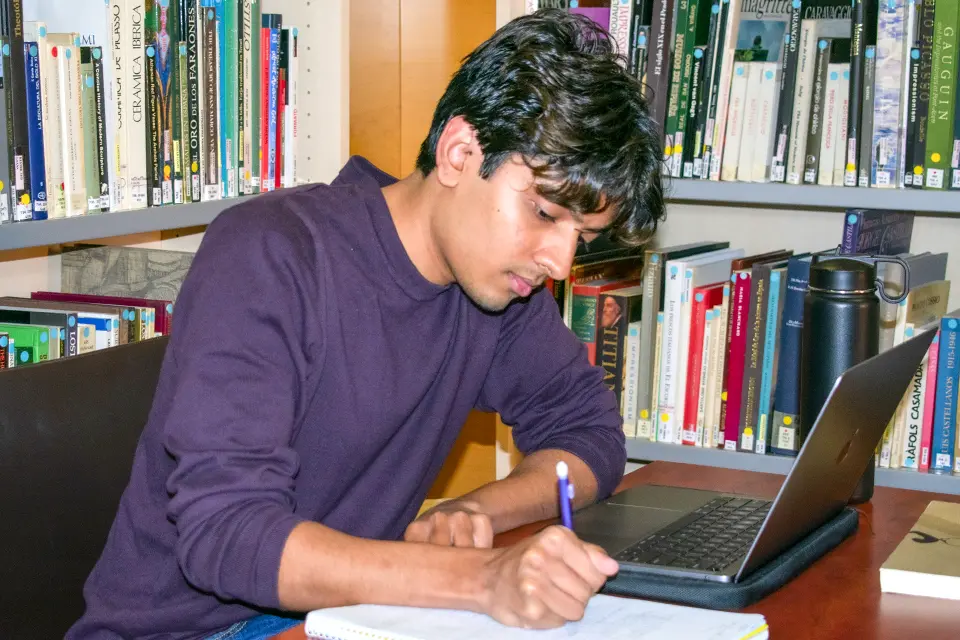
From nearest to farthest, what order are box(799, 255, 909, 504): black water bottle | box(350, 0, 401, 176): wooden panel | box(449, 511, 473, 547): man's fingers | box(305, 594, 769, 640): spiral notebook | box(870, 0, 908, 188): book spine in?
box(305, 594, 769, 640): spiral notebook < box(449, 511, 473, 547): man's fingers < box(799, 255, 909, 504): black water bottle < box(870, 0, 908, 188): book spine < box(350, 0, 401, 176): wooden panel

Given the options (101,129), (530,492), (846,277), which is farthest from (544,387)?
(101,129)

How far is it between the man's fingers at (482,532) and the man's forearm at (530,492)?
0.08 m

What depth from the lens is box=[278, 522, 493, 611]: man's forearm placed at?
36.0 inches

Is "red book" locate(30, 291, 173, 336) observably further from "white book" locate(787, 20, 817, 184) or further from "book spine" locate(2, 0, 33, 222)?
"white book" locate(787, 20, 817, 184)

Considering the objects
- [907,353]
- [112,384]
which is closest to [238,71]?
[112,384]

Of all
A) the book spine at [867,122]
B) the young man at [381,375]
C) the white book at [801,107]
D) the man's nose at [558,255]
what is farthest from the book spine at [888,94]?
the man's nose at [558,255]

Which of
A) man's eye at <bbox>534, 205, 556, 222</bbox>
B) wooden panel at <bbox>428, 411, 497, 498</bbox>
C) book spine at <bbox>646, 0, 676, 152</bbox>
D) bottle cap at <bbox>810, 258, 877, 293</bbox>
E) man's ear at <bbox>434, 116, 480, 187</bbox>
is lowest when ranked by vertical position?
wooden panel at <bbox>428, 411, 497, 498</bbox>

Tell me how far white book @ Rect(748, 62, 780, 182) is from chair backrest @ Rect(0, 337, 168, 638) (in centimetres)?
107

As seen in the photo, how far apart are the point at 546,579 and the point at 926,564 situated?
41cm

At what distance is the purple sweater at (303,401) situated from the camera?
98 centimetres

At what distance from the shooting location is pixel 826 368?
1258mm

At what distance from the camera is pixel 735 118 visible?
1922 millimetres

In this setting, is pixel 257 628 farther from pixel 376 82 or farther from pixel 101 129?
pixel 376 82

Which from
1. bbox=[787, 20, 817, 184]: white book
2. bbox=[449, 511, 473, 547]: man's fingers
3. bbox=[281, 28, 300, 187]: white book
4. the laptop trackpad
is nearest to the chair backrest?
bbox=[449, 511, 473, 547]: man's fingers
